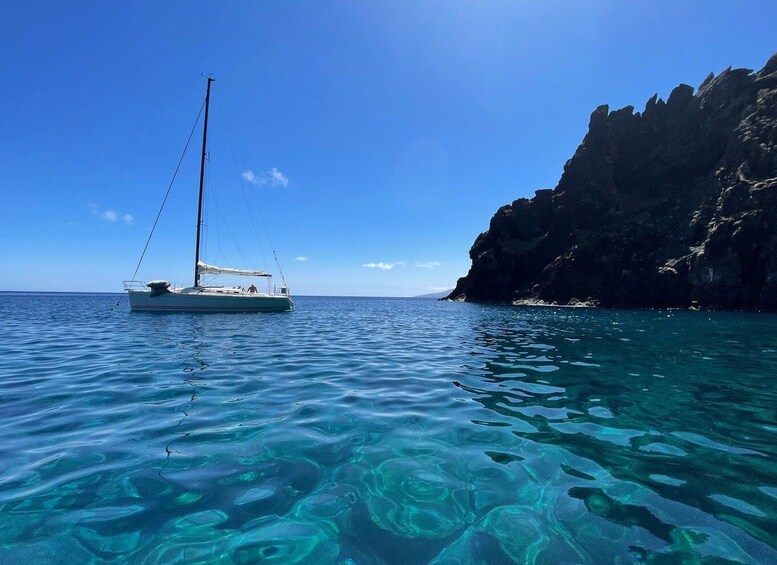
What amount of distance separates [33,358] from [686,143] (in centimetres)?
11505

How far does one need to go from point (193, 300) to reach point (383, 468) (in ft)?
109

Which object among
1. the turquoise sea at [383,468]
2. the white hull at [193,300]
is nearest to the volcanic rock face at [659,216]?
the turquoise sea at [383,468]

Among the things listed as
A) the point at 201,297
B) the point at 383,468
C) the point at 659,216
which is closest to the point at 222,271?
the point at 201,297

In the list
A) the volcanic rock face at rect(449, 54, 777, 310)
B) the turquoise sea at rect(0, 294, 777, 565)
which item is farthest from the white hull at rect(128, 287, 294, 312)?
the volcanic rock face at rect(449, 54, 777, 310)

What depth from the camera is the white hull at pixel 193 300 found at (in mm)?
32344

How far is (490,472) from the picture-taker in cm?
432

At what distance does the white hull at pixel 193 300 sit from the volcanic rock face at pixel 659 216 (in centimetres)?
7213

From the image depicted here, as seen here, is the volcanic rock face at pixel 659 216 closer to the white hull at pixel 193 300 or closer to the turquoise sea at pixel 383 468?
the turquoise sea at pixel 383 468

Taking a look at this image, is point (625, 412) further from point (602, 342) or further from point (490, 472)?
point (602, 342)

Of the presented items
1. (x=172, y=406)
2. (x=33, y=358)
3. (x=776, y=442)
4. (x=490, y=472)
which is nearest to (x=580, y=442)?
(x=490, y=472)

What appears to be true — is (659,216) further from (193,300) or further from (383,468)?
(383,468)

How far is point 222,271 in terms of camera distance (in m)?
38.0

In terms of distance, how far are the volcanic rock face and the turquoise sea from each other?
68875mm

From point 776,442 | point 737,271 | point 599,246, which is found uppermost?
point 599,246
